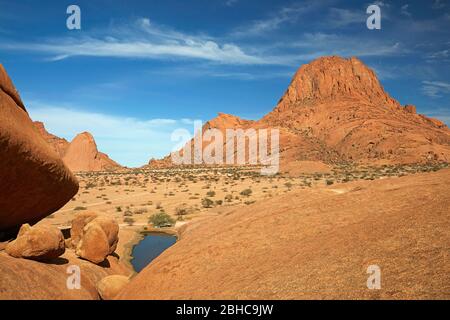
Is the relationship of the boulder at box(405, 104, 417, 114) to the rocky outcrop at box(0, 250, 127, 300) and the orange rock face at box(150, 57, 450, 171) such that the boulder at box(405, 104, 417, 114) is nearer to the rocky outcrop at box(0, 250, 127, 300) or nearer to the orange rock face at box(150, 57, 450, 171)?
the orange rock face at box(150, 57, 450, 171)

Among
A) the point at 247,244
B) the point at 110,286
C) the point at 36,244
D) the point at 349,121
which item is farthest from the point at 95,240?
the point at 349,121

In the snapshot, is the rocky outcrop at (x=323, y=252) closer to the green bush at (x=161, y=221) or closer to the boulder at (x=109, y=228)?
the boulder at (x=109, y=228)

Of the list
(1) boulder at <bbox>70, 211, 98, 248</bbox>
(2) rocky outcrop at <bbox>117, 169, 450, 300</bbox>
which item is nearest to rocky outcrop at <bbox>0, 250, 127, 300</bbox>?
(1) boulder at <bbox>70, 211, 98, 248</bbox>

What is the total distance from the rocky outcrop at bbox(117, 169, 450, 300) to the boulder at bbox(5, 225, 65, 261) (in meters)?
2.72

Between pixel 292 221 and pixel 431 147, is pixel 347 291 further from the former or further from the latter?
pixel 431 147

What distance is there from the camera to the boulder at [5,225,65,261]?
780 cm

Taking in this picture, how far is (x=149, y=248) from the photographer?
15.1 m

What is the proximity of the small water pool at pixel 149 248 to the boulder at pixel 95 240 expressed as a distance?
7.04 ft

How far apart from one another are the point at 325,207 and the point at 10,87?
25.1 feet

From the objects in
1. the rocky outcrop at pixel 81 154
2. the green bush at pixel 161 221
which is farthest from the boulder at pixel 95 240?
the rocky outcrop at pixel 81 154

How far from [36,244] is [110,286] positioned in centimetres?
192

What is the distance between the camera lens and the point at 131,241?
15898 millimetres

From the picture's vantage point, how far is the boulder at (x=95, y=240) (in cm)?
999

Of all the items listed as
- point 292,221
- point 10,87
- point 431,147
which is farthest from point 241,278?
point 431,147
